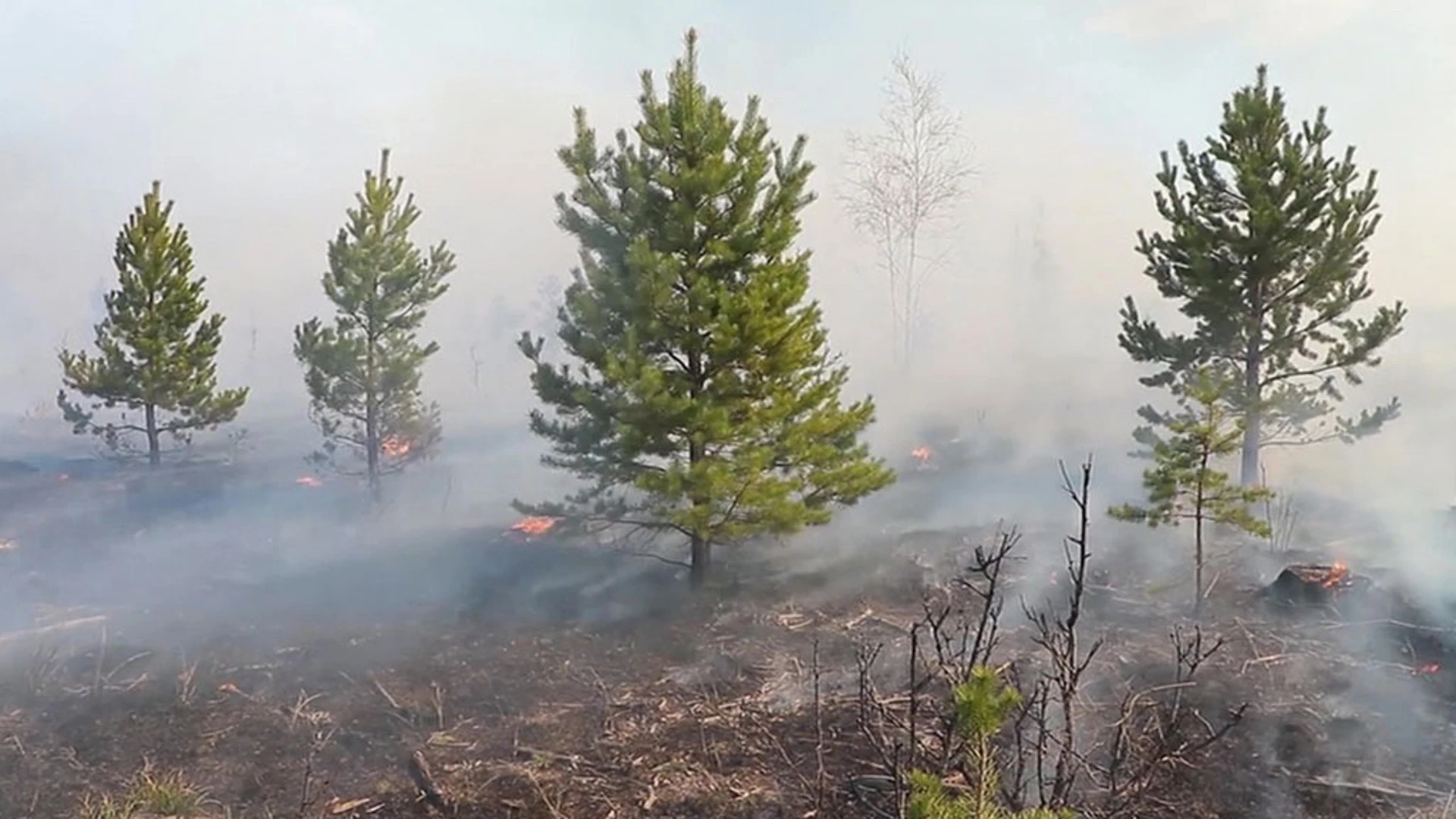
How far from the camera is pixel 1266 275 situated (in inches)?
561

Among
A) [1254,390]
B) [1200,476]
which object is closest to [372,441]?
[1200,476]

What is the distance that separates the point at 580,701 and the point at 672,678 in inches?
45.7

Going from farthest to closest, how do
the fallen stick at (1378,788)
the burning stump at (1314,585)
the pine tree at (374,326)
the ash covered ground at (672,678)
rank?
the pine tree at (374,326) < the burning stump at (1314,585) < the ash covered ground at (672,678) < the fallen stick at (1378,788)

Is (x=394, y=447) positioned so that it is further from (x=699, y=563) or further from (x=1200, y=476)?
(x=1200, y=476)

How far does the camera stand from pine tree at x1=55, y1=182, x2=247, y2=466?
839 inches

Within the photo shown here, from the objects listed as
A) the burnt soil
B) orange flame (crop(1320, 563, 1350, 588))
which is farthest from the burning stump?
the burnt soil

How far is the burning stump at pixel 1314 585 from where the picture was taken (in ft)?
37.9

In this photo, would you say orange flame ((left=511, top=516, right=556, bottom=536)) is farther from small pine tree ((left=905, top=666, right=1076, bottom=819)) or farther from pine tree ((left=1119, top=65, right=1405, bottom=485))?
small pine tree ((left=905, top=666, right=1076, bottom=819))

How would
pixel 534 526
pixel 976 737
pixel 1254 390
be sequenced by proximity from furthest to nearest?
pixel 534 526 → pixel 1254 390 → pixel 976 737

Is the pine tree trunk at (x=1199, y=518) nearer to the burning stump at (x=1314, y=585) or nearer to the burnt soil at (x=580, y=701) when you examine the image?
the burnt soil at (x=580, y=701)

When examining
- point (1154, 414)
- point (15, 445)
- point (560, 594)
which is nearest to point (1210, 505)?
point (1154, 414)

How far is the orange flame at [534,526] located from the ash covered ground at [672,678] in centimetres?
35

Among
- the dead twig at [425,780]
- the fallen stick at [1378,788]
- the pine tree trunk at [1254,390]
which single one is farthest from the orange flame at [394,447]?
the fallen stick at [1378,788]

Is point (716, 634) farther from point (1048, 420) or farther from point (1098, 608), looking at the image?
point (1048, 420)
